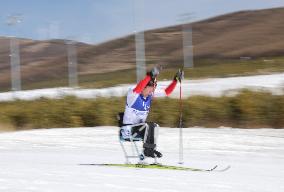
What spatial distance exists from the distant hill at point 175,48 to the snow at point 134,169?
7112 centimetres

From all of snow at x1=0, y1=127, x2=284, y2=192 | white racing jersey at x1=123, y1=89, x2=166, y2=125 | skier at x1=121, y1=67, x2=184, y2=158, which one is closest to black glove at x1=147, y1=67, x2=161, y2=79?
skier at x1=121, y1=67, x2=184, y2=158

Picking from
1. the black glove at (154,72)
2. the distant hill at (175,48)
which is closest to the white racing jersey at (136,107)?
the black glove at (154,72)

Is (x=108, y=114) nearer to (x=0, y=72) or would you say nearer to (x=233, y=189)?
(x=233, y=189)

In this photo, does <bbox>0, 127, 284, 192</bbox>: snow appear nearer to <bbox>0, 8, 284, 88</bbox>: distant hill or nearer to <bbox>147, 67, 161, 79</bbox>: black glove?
<bbox>147, 67, 161, 79</bbox>: black glove

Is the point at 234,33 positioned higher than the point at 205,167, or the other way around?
the point at 234,33

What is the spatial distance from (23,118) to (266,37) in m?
87.1

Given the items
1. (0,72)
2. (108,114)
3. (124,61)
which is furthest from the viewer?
(0,72)

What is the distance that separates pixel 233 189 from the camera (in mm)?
8258

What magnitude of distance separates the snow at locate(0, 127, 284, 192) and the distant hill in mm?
71122

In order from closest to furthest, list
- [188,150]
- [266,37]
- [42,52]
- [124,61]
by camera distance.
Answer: [188,150] → [266,37] → [124,61] → [42,52]

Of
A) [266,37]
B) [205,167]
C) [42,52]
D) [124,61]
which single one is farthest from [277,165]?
[42,52]

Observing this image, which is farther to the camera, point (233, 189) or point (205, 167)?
point (205, 167)

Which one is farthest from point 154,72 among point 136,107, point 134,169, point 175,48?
point 175,48

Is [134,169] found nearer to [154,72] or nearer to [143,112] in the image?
[143,112]
